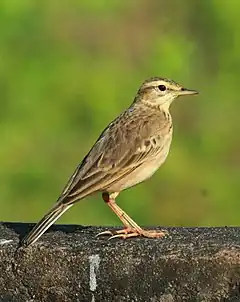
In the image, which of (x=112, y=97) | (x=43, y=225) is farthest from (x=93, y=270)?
(x=112, y=97)

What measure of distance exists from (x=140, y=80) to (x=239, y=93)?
45.8 inches

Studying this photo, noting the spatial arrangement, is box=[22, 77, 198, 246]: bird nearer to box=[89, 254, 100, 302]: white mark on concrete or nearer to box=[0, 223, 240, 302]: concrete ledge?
box=[0, 223, 240, 302]: concrete ledge

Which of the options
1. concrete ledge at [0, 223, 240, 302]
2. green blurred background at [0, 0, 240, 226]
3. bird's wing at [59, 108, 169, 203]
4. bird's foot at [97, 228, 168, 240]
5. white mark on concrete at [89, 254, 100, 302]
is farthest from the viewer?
green blurred background at [0, 0, 240, 226]

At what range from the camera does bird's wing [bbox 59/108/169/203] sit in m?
8.40

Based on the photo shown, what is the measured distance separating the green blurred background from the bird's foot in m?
4.01

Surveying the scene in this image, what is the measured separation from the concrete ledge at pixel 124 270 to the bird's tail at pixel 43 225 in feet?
0.18

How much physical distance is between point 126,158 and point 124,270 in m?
1.34

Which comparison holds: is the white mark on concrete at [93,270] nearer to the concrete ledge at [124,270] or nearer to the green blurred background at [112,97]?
the concrete ledge at [124,270]

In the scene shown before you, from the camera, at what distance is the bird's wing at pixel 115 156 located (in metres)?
8.40

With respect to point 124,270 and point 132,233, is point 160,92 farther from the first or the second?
point 124,270

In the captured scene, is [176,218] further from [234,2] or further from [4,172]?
[234,2]

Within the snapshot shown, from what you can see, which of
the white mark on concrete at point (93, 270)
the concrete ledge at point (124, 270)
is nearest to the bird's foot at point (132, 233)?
the concrete ledge at point (124, 270)

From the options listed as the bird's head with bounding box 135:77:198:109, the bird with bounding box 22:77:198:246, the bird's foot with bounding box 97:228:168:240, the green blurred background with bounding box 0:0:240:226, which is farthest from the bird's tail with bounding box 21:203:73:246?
the green blurred background with bounding box 0:0:240:226

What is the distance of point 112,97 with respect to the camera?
1443 centimetres
